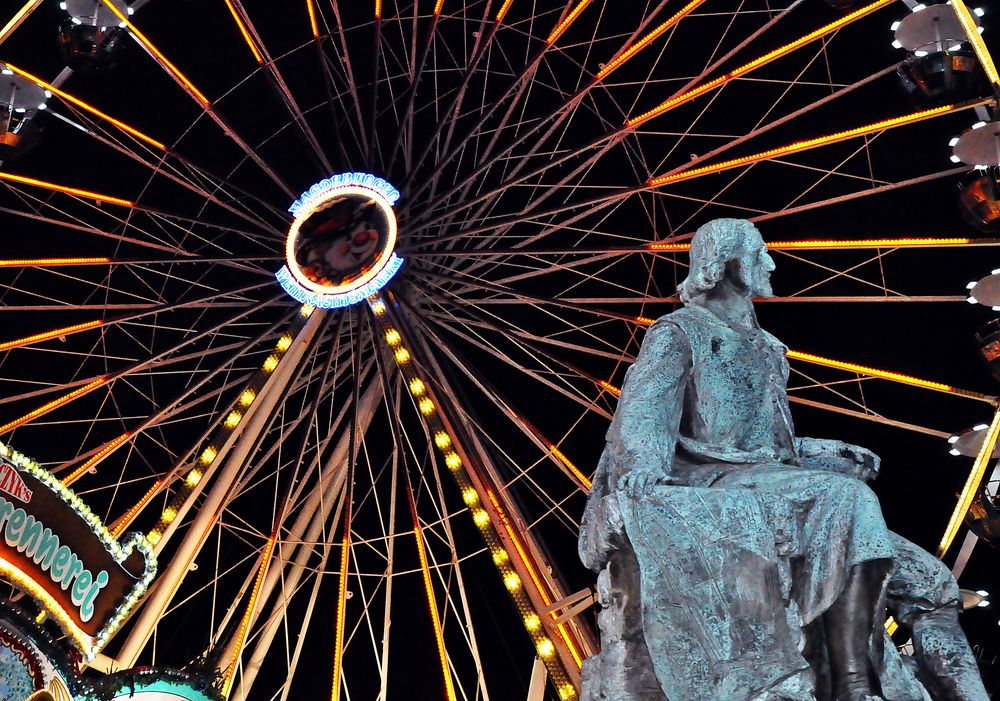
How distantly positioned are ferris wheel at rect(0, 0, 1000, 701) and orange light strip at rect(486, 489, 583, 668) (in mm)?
34

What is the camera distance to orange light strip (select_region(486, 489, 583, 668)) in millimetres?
13984

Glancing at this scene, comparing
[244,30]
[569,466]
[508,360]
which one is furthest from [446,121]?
[569,466]

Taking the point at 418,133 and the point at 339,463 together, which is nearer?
the point at 339,463

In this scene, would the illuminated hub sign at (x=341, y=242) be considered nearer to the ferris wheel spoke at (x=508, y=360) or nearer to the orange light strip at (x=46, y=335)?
the ferris wheel spoke at (x=508, y=360)

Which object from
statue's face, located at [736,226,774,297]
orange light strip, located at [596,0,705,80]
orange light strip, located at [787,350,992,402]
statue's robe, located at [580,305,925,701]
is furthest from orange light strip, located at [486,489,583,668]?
statue's robe, located at [580,305,925,701]

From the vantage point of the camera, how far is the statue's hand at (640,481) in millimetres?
5656

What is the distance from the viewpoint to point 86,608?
16.1 meters

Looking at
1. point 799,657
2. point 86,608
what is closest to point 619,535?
point 799,657

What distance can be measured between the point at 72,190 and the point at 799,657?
13.0 metres

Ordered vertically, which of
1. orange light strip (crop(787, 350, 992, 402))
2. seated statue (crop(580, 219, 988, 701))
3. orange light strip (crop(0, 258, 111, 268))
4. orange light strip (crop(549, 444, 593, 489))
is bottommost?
seated statue (crop(580, 219, 988, 701))

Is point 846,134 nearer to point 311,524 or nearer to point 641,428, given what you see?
point 311,524

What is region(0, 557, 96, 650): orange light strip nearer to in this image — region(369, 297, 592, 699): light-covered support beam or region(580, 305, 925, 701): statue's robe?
region(369, 297, 592, 699): light-covered support beam

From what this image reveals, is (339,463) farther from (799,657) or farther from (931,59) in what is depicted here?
(799,657)

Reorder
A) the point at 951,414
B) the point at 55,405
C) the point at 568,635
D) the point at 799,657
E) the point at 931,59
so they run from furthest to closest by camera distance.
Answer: the point at 951,414, the point at 55,405, the point at 931,59, the point at 568,635, the point at 799,657
